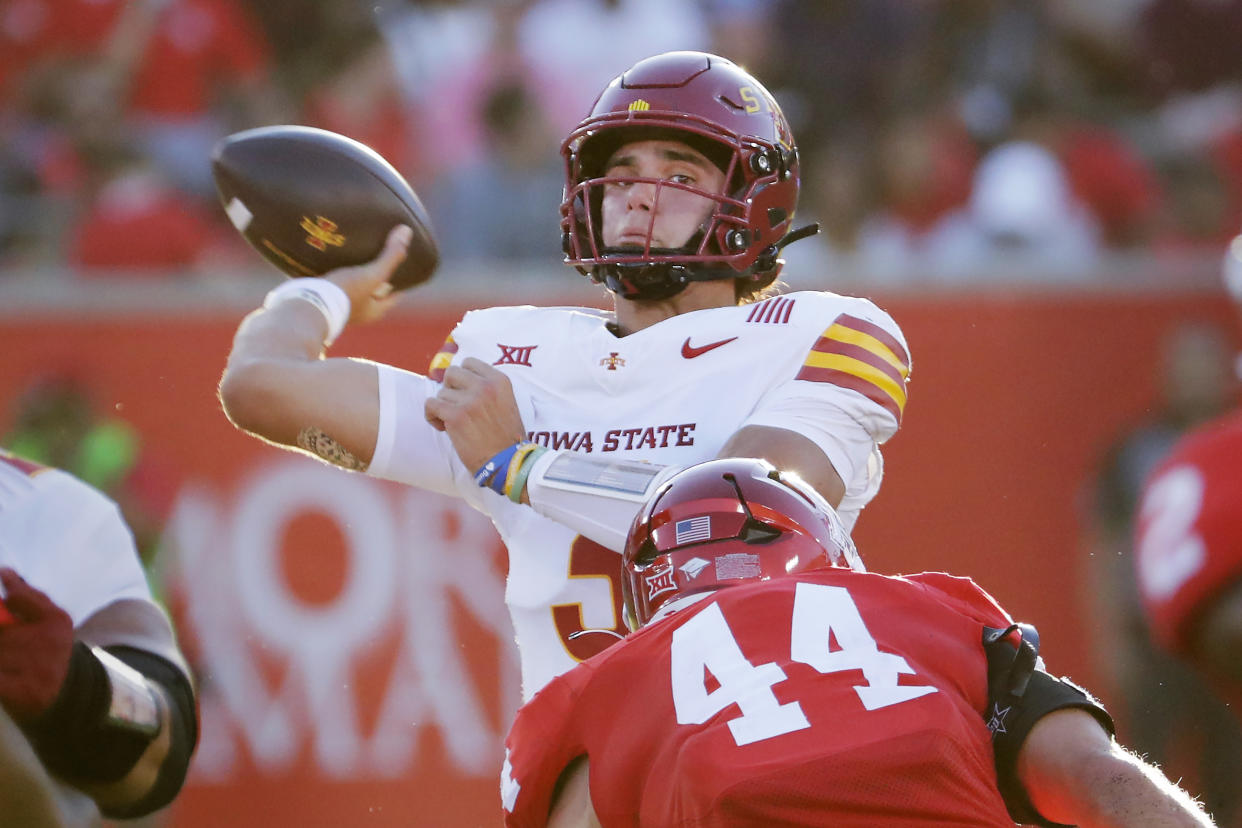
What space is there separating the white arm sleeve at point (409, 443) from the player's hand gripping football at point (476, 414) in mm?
66

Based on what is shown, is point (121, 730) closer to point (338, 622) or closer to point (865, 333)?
point (865, 333)

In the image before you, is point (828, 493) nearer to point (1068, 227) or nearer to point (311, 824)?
point (311, 824)

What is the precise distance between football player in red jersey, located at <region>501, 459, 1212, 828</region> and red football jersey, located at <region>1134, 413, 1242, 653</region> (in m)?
0.18

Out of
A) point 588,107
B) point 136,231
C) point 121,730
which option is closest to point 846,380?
point 121,730

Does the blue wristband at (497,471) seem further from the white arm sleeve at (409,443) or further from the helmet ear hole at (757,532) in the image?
the helmet ear hole at (757,532)

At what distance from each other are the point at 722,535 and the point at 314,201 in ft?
4.24

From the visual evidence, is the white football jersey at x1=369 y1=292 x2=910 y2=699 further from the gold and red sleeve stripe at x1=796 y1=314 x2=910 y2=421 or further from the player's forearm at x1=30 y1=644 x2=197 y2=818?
the player's forearm at x1=30 y1=644 x2=197 y2=818

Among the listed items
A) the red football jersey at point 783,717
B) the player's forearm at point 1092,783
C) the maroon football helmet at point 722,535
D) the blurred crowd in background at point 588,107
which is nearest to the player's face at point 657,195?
the maroon football helmet at point 722,535

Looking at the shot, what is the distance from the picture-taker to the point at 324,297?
3.18m

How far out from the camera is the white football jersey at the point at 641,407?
289 cm

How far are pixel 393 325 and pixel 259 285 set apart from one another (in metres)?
0.48

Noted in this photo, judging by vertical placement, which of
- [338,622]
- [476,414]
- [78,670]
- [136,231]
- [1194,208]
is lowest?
[338,622]

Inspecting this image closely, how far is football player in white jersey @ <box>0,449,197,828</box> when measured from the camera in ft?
8.64

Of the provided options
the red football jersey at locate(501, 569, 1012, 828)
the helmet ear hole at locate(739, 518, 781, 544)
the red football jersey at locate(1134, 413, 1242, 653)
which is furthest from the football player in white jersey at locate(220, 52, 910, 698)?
the red football jersey at locate(1134, 413, 1242, 653)
